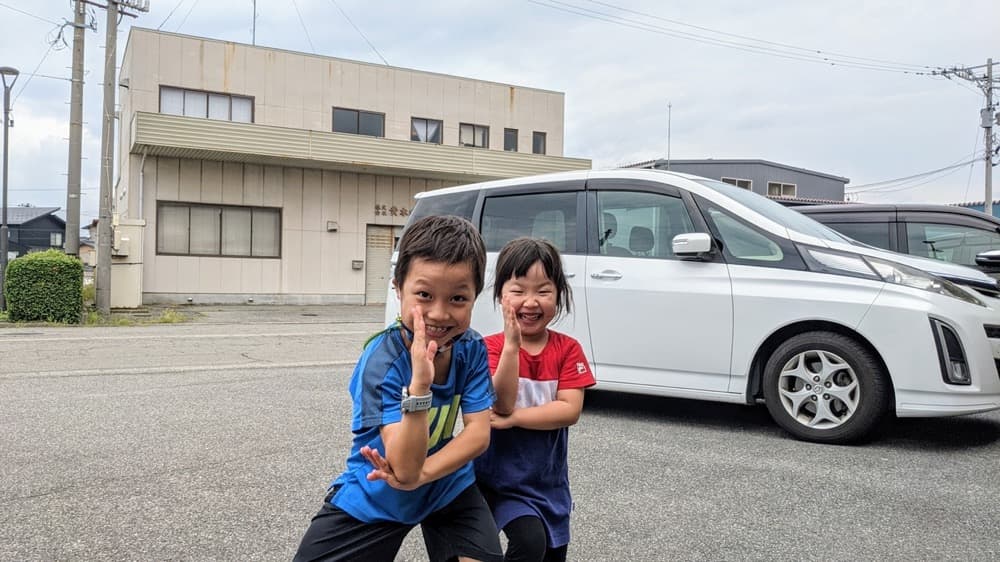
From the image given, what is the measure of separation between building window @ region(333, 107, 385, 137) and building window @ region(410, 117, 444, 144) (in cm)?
107

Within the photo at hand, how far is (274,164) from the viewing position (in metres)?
20.3

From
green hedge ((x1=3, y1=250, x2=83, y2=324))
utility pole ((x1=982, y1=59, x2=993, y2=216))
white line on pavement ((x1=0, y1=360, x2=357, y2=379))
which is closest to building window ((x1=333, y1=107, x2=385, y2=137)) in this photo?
green hedge ((x1=3, y1=250, x2=83, y2=324))

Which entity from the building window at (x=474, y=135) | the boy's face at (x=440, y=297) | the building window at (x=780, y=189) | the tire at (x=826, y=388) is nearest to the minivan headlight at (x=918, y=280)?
the tire at (x=826, y=388)

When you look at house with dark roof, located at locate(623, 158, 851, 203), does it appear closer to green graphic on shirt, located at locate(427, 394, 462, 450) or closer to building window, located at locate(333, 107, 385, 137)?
building window, located at locate(333, 107, 385, 137)

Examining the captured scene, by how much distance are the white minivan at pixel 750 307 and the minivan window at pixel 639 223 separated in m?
Answer: 0.01

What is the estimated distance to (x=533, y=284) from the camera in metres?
2.22

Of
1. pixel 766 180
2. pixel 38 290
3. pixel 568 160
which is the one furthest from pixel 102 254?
pixel 766 180

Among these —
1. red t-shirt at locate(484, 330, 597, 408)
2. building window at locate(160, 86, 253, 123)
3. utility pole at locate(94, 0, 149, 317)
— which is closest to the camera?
red t-shirt at locate(484, 330, 597, 408)

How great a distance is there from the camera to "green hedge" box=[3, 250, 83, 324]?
553 inches

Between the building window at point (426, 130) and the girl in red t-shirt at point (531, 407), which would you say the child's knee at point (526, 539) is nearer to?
the girl in red t-shirt at point (531, 407)

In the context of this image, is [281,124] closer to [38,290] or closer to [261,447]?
[38,290]

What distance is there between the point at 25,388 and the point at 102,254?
10.8 metres

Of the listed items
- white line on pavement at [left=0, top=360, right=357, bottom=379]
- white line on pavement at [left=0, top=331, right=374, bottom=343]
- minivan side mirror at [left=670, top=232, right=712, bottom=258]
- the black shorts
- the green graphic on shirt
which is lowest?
white line on pavement at [left=0, top=360, right=357, bottom=379]

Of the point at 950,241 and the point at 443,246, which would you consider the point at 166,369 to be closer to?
the point at 443,246
